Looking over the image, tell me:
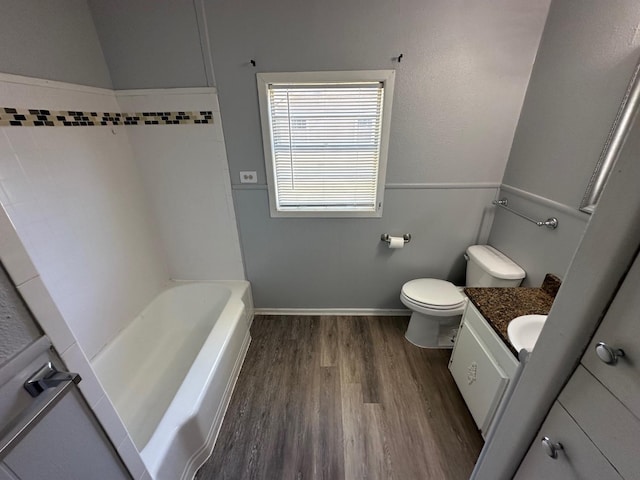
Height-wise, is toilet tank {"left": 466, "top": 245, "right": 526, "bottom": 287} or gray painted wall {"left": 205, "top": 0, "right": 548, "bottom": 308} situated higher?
gray painted wall {"left": 205, "top": 0, "right": 548, "bottom": 308}

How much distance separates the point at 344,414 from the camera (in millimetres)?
1515

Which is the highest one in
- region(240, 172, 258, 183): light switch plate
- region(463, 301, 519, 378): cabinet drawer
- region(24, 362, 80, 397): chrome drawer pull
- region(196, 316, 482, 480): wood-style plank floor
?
region(240, 172, 258, 183): light switch plate

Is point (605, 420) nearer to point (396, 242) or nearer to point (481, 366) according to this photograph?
point (481, 366)

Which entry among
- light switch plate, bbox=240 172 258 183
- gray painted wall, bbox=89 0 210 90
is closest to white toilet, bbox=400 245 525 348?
light switch plate, bbox=240 172 258 183

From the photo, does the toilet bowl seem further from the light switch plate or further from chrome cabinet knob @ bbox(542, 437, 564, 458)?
the light switch plate


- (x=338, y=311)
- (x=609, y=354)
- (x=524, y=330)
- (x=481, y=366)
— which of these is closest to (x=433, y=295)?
(x=481, y=366)

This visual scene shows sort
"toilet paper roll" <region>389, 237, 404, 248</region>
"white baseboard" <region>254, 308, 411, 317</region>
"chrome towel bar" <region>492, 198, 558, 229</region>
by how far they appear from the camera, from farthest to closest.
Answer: "white baseboard" <region>254, 308, 411, 317</region> < "toilet paper roll" <region>389, 237, 404, 248</region> < "chrome towel bar" <region>492, 198, 558, 229</region>

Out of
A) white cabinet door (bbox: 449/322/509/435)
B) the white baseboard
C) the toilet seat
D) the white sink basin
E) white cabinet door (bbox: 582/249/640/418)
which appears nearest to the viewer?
white cabinet door (bbox: 582/249/640/418)

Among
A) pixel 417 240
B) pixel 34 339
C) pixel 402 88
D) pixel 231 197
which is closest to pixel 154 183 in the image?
pixel 231 197

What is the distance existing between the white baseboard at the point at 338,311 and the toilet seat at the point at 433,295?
17.2 inches

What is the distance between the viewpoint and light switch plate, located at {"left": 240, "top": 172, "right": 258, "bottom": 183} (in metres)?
1.85

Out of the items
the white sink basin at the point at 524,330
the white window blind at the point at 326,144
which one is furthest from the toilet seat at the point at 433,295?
the white window blind at the point at 326,144

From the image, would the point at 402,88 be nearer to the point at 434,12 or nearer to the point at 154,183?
the point at 434,12

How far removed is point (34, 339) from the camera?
534 mm
